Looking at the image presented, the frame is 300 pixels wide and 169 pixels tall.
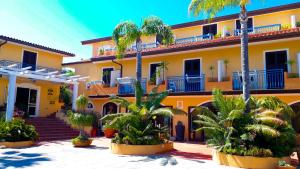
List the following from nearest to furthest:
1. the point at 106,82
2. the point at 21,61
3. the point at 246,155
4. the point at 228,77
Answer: the point at 246,155, the point at 228,77, the point at 21,61, the point at 106,82

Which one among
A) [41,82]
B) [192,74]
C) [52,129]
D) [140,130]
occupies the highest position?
[192,74]

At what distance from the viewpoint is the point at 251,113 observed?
1105 centimetres

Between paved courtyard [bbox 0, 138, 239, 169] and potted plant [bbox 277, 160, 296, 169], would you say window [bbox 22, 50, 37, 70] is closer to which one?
paved courtyard [bbox 0, 138, 239, 169]

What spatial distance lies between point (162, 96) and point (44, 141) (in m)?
8.36

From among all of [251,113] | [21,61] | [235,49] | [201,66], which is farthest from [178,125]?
[21,61]

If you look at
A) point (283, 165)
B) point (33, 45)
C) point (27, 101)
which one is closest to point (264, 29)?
point (283, 165)

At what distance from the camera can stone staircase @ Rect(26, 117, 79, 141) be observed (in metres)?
18.6

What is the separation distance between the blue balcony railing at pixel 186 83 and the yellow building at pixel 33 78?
833 cm

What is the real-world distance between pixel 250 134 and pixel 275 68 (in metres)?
8.61

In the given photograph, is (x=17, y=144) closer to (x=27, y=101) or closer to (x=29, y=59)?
(x=27, y=101)

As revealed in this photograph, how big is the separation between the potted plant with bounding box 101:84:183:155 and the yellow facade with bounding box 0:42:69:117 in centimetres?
1173

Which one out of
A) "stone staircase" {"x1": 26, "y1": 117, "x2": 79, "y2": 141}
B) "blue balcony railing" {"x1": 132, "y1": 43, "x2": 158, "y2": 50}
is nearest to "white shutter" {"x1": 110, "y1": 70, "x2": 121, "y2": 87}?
"blue balcony railing" {"x1": 132, "y1": 43, "x2": 158, "y2": 50}

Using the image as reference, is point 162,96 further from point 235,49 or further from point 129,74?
point 129,74

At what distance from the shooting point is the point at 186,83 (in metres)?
19.7
